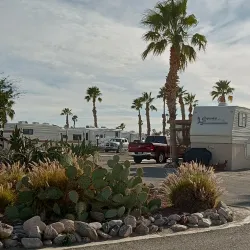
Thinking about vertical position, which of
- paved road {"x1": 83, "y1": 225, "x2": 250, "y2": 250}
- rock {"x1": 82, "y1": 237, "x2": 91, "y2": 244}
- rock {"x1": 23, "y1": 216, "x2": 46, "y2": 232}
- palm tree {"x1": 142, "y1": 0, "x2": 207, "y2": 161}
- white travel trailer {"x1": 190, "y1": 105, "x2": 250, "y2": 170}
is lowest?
paved road {"x1": 83, "y1": 225, "x2": 250, "y2": 250}

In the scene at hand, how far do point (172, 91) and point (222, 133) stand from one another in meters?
4.14

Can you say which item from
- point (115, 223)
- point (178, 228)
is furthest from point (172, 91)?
point (115, 223)

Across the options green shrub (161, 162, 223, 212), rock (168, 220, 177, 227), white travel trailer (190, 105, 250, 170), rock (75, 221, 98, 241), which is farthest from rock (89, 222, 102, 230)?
white travel trailer (190, 105, 250, 170)

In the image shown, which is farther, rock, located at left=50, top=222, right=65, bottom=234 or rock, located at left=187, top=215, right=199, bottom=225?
rock, located at left=187, top=215, right=199, bottom=225

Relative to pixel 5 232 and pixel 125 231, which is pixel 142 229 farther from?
pixel 5 232

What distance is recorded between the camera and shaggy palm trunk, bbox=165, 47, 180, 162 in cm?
2277

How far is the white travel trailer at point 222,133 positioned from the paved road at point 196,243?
13.6m

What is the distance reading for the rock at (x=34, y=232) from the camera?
5996 mm

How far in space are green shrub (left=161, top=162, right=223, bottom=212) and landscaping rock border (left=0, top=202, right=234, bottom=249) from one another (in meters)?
0.58

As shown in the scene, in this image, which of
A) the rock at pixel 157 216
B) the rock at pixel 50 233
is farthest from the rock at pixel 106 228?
the rock at pixel 157 216

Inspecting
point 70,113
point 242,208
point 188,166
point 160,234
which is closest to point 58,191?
point 160,234

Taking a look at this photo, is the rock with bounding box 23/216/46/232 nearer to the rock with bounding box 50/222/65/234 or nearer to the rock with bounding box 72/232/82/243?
the rock with bounding box 50/222/65/234

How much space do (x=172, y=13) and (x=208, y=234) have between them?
1717 centimetres

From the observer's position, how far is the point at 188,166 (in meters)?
9.01
